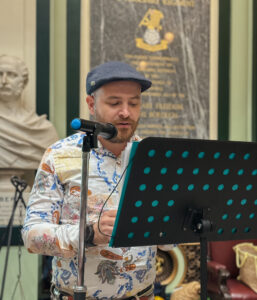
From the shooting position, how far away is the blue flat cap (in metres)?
1.44

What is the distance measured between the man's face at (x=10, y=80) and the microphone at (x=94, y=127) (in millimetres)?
2268

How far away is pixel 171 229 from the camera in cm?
124

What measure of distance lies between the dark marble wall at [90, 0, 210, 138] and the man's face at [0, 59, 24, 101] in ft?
2.45

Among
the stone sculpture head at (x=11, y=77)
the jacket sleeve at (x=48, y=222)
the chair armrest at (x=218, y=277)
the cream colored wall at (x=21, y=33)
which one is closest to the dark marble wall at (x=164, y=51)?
the cream colored wall at (x=21, y=33)

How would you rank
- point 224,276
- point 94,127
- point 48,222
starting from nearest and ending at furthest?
point 94,127, point 48,222, point 224,276

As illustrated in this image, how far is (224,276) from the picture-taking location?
322cm

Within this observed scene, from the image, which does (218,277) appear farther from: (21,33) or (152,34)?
(21,33)

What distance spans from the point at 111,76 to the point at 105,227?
0.49 metres

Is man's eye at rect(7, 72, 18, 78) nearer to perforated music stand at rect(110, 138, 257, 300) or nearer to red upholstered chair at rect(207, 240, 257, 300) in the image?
red upholstered chair at rect(207, 240, 257, 300)

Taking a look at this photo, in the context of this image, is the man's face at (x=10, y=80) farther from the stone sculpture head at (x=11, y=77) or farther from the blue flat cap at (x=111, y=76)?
the blue flat cap at (x=111, y=76)

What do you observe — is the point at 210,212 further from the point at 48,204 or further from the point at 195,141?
the point at 48,204

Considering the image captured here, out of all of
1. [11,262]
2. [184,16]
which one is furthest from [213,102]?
[11,262]

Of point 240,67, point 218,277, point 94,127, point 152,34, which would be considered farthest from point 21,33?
point 94,127

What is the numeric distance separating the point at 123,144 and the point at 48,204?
1.03 feet
